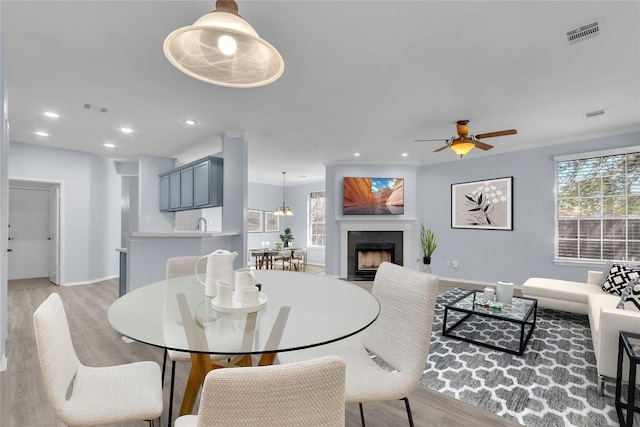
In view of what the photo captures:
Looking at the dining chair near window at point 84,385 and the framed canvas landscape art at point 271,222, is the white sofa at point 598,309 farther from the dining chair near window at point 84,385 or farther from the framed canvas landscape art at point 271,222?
the framed canvas landscape art at point 271,222

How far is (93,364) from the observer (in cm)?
232

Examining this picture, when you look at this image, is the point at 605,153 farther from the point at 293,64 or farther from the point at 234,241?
the point at 234,241

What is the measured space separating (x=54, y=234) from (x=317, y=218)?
5.79m

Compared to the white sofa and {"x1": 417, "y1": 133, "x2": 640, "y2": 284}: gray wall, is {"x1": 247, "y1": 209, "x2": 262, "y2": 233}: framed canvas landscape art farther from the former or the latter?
the white sofa

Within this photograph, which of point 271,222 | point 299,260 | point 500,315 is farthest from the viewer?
point 271,222

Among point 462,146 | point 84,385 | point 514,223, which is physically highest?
point 462,146

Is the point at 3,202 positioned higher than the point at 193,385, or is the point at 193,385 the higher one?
the point at 3,202

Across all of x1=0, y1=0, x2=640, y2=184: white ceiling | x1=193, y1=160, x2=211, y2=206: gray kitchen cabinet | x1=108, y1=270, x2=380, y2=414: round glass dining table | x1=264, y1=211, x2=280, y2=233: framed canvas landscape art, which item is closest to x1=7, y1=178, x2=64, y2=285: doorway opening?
x1=0, y1=0, x2=640, y2=184: white ceiling

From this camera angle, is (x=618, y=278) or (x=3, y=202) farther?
(x=618, y=278)

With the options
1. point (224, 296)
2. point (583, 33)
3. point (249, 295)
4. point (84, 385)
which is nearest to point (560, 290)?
point (583, 33)

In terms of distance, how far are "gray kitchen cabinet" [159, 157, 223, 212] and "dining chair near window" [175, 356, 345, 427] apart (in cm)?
421

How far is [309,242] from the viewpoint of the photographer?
8625mm

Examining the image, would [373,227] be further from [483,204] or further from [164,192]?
[164,192]

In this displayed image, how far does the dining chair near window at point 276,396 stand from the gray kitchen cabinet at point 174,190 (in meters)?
5.24
